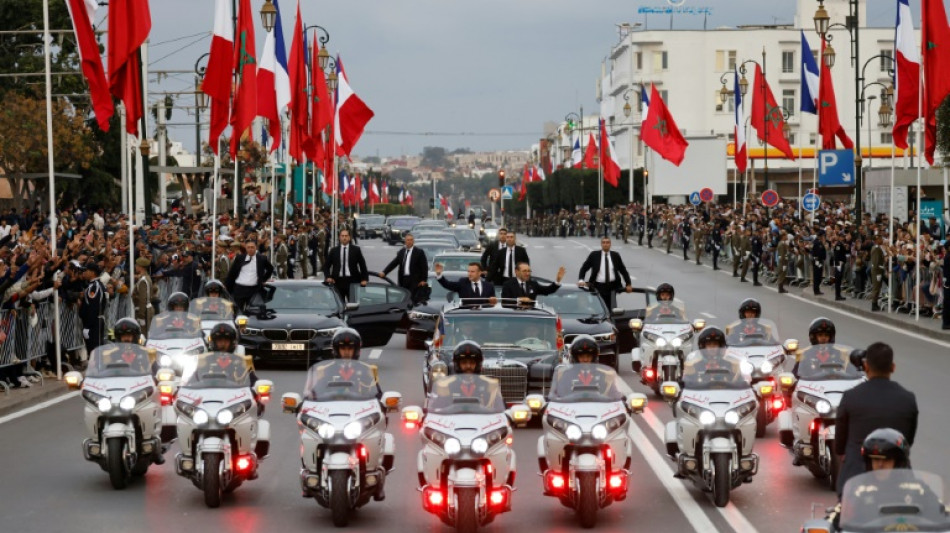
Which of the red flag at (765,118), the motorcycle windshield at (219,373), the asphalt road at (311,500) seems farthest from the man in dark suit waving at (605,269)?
the red flag at (765,118)

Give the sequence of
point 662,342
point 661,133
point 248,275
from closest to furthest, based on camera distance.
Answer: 1. point 662,342
2. point 248,275
3. point 661,133

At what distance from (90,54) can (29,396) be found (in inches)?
222

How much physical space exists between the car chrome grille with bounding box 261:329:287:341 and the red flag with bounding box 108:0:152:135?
3937mm

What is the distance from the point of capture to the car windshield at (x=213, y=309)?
21.1 metres

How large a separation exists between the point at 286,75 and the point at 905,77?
13.7 metres

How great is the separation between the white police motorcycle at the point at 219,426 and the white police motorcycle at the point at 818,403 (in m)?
4.28

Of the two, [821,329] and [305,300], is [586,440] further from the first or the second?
[305,300]

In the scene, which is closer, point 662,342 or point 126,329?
point 126,329

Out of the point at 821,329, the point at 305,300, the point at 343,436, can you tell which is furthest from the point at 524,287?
the point at 343,436

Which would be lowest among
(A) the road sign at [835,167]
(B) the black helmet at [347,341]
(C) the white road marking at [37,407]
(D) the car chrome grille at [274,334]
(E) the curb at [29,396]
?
(C) the white road marking at [37,407]

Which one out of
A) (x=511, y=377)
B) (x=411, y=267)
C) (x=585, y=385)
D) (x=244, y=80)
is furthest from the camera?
(x=244, y=80)

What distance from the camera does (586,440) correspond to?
470 inches

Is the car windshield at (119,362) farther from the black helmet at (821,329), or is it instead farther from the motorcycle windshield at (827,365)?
the black helmet at (821,329)

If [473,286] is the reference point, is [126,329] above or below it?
above
